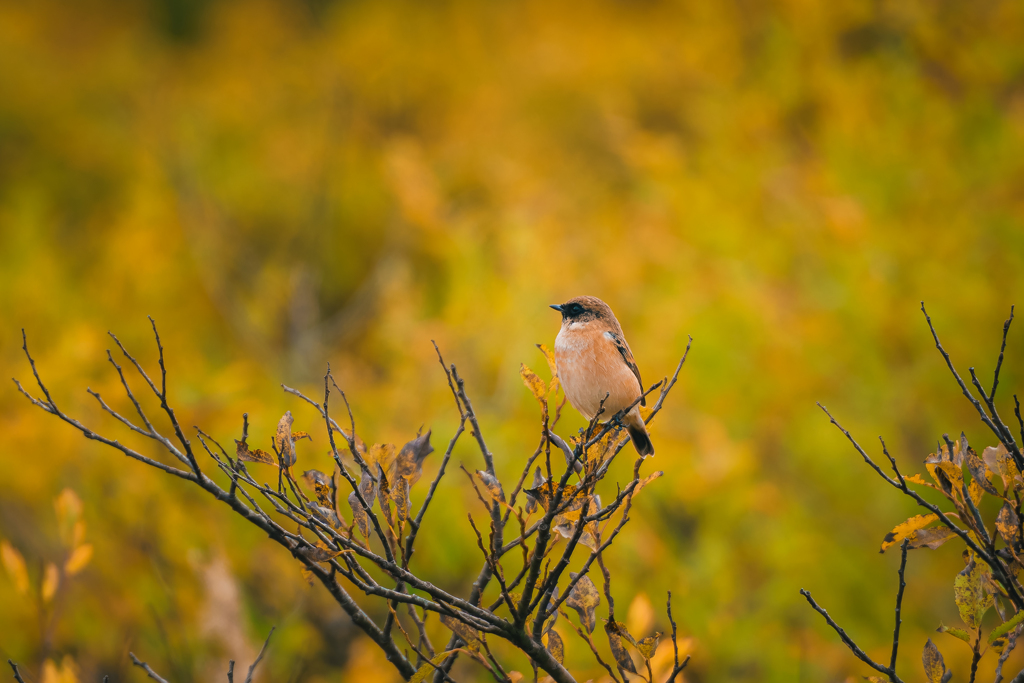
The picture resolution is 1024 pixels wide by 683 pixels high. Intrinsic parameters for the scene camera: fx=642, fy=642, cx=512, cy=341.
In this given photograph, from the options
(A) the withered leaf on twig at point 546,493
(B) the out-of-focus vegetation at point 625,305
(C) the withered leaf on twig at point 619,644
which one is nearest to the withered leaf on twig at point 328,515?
(A) the withered leaf on twig at point 546,493

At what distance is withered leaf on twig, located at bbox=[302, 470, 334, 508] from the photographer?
1.67 metres

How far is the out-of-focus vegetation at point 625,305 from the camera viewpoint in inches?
164

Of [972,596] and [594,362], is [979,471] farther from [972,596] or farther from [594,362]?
[594,362]

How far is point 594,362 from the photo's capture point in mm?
2574

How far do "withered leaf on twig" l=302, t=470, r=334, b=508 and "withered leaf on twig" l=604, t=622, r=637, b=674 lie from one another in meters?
0.80

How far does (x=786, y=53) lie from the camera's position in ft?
17.1

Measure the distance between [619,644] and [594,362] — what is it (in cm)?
110

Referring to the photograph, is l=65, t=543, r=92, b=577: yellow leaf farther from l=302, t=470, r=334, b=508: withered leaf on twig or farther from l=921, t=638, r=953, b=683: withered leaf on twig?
l=921, t=638, r=953, b=683: withered leaf on twig

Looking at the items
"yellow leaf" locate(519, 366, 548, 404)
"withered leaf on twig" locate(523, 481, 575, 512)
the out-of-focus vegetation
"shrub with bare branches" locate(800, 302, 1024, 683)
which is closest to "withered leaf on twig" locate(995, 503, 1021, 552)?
"shrub with bare branches" locate(800, 302, 1024, 683)

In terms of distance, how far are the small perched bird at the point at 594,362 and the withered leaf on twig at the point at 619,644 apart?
86 centimetres

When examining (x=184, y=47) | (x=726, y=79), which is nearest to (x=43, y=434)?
(x=726, y=79)

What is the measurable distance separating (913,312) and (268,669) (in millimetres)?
4979

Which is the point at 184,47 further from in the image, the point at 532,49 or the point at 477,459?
the point at 477,459

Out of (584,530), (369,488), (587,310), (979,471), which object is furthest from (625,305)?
(369,488)
